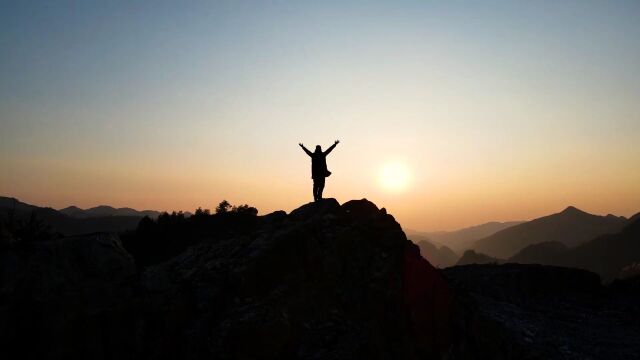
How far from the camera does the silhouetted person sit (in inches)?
750

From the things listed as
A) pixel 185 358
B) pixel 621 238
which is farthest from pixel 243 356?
pixel 621 238

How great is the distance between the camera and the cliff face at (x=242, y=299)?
40.2ft

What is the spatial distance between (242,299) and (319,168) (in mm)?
7310

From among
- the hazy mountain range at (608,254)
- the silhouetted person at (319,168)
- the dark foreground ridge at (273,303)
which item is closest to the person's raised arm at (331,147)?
the silhouetted person at (319,168)

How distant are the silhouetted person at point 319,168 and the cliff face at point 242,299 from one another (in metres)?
3.08

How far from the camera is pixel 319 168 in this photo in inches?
749

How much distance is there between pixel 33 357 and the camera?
11.8 meters

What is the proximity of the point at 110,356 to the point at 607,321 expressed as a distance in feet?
62.8

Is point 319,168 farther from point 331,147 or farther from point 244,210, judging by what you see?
point 244,210

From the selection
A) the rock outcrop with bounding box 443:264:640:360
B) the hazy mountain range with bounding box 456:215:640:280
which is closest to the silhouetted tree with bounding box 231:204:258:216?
the rock outcrop with bounding box 443:264:640:360

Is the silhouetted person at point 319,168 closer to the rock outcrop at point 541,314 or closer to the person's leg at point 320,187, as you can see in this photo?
the person's leg at point 320,187

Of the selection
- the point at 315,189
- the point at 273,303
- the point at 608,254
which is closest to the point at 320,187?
the point at 315,189

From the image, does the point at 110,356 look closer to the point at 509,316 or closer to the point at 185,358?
the point at 185,358

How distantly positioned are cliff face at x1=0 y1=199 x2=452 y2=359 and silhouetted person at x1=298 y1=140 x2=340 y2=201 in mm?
3075
